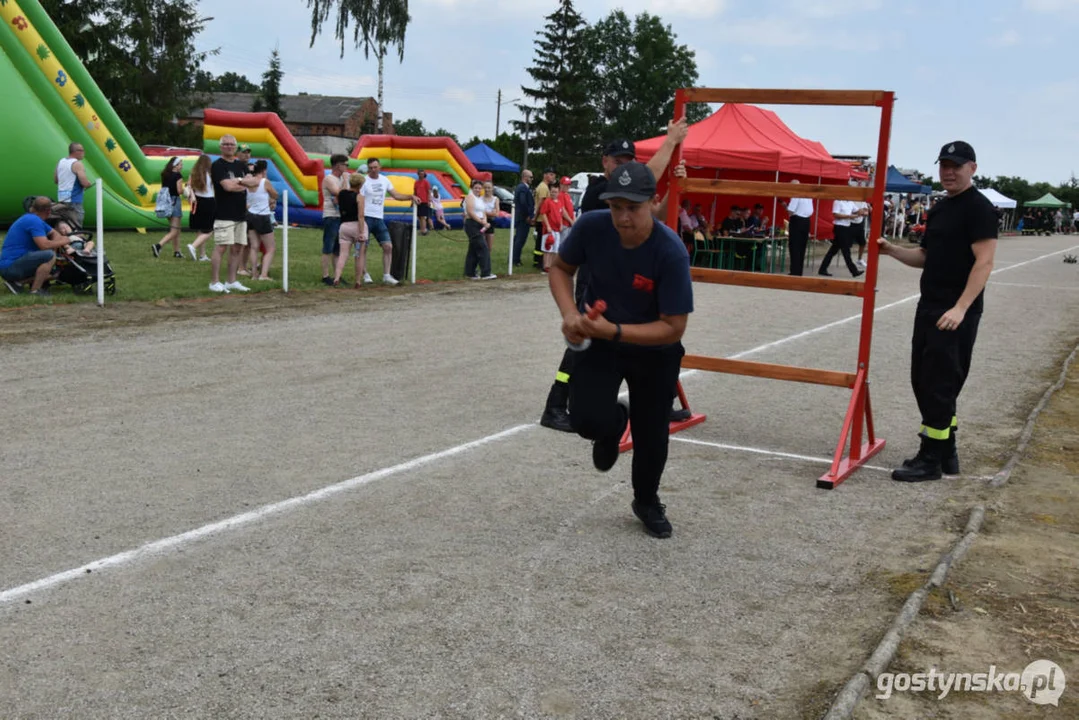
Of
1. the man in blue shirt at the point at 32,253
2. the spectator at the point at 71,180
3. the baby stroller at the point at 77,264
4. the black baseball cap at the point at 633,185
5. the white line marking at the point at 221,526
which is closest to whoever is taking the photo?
the white line marking at the point at 221,526

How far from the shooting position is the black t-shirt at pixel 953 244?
257 inches

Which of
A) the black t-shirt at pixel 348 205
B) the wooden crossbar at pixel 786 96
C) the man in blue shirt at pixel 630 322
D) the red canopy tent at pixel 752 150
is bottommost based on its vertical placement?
the man in blue shirt at pixel 630 322

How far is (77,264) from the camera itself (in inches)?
525

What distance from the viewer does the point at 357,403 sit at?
8.14m

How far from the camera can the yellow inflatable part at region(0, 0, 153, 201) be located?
20.2 meters

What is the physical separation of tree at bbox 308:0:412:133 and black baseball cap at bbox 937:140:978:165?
48.6 metres

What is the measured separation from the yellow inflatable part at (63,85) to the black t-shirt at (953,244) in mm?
18802

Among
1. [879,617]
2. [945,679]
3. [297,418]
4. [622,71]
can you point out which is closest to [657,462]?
[879,617]

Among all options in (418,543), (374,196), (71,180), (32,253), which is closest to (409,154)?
(71,180)

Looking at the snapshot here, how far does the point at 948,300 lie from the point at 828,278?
0.82 metres

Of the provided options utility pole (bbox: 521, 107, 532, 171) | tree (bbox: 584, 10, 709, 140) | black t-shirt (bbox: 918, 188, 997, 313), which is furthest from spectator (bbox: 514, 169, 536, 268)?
tree (bbox: 584, 10, 709, 140)

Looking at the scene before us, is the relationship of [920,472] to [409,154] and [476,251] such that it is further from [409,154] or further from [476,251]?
[409,154]

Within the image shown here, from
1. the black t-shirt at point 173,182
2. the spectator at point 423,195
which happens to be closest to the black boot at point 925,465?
the black t-shirt at point 173,182

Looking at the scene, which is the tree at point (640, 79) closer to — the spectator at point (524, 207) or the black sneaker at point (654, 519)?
the spectator at point (524, 207)
